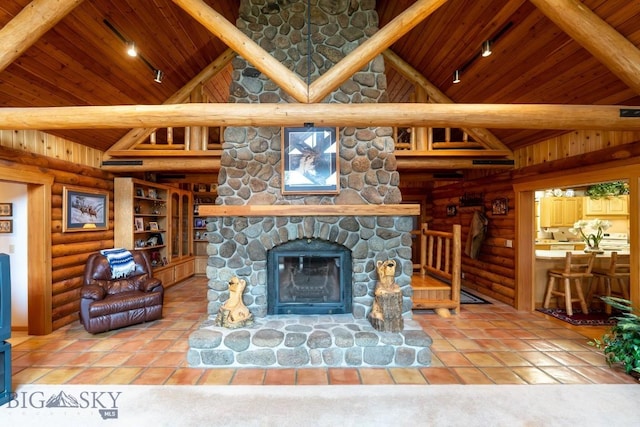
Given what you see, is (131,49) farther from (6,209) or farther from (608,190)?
(608,190)

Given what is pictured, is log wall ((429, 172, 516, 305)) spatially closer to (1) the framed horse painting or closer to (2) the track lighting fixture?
(2) the track lighting fixture

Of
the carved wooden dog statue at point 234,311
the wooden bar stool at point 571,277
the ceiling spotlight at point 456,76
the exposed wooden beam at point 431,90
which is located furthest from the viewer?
the exposed wooden beam at point 431,90

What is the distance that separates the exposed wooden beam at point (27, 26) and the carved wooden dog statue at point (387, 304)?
13.3 feet

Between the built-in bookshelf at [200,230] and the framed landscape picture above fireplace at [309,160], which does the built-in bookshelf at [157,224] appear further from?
the framed landscape picture above fireplace at [309,160]

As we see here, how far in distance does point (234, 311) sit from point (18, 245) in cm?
312

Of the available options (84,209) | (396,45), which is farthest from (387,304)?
(84,209)

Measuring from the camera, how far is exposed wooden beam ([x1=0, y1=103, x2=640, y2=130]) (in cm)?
263

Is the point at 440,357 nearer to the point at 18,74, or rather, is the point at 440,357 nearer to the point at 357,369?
the point at 357,369

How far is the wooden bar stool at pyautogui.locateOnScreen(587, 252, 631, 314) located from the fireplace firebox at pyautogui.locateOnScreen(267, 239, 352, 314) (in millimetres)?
4182

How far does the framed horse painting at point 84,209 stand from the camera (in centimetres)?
417

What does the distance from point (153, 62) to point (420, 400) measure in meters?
5.10

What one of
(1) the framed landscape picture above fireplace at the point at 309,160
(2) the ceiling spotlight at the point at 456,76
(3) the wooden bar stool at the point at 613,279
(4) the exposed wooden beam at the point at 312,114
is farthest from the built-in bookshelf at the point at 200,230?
(3) the wooden bar stool at the point at 613,279

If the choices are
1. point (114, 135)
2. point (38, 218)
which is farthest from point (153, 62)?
point (38, 218)

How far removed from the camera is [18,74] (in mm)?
3107
